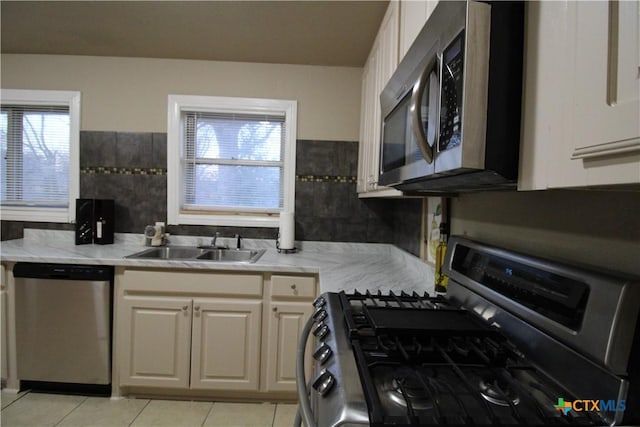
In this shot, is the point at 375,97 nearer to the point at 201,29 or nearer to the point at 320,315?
the point at 201,29

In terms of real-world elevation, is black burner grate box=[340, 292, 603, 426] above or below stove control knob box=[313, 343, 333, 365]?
above

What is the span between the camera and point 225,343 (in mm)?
2119

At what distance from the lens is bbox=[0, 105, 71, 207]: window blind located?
2715 mm

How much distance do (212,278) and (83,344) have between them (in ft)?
2.97

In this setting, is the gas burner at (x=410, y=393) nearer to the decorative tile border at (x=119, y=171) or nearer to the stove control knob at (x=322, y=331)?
the stove control knob at (x=322, y=331)

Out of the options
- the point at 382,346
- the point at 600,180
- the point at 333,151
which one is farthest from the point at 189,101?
the point at 600,180

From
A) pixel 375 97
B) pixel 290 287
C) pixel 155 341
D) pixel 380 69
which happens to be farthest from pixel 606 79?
pixel 155 341

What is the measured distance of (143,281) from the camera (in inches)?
82.7

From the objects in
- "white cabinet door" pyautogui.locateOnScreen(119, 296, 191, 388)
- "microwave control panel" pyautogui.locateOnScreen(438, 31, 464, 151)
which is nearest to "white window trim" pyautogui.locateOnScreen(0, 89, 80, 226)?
"white cabinet door" pyautogui.locateOnScreen(119, 296, 191, 388)

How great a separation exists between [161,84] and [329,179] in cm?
151

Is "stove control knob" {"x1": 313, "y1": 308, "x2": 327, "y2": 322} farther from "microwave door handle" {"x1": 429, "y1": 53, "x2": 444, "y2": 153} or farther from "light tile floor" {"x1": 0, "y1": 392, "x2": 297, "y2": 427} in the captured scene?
"light tile floor" {"x1": 0, "y1": 392, "x2": 297, "y2": 427}

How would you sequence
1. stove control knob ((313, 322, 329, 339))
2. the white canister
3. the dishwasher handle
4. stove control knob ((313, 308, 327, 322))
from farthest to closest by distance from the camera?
Answer: the white canister < the dishwasher handle < stove control knob ((313, 308, 327, 322)) < stove control knob ((313, 322, 329, 339))

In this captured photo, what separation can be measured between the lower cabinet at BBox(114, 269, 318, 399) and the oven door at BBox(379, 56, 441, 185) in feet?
3.64

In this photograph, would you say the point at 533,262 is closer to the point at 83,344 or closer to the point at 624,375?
the point at 624,375
